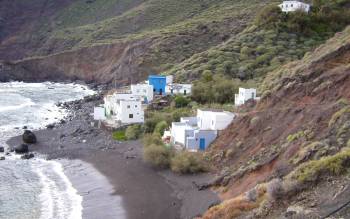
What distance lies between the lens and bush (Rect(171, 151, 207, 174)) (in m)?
33.2

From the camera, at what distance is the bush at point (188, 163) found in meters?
33.2

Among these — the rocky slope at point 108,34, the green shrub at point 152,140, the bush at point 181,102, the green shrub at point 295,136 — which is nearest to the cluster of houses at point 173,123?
the green shrub at point 152,140

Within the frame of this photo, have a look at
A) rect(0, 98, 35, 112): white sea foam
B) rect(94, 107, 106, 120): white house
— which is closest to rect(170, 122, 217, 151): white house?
rect(94, 107, 106, 120): white house

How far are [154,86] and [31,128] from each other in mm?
14119

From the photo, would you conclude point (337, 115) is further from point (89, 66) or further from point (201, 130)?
point (89, 66)

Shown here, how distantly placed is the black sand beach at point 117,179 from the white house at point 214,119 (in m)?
5.31

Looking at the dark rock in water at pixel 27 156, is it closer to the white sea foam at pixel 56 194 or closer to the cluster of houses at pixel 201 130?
the white sea foam at pixel 56 194

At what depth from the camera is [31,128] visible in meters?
55.1

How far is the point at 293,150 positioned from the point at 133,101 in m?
24.1

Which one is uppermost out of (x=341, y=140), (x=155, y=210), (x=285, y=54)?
(x=285, y=54)

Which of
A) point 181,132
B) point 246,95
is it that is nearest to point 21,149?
point 181,132

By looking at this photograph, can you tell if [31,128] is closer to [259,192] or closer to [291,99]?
[291,99]

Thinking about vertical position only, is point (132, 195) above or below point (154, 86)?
below

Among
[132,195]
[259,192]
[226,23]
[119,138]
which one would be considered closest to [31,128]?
[119,138]
